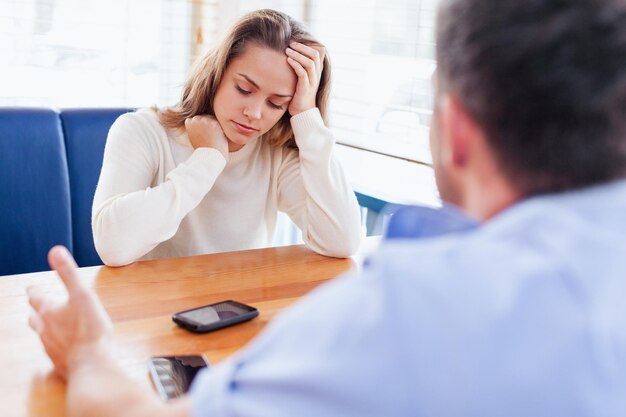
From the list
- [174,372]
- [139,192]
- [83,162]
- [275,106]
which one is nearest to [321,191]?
[275,106]

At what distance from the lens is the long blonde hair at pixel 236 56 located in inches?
65.4

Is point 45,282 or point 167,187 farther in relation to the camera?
point 167,187

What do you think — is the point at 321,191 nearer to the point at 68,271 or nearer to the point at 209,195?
the point at 209,195

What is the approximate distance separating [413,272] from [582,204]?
146mm

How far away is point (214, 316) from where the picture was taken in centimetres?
116

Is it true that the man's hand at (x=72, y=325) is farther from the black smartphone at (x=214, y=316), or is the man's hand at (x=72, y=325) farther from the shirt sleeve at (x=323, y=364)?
the shirt sleeve at (x=323, y=364)

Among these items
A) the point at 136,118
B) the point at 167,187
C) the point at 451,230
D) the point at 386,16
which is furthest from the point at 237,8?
the point at 451,230

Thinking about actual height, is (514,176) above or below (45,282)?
above

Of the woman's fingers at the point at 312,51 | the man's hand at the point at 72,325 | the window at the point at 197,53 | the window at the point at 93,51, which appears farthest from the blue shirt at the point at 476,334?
the window at the point at 93,51

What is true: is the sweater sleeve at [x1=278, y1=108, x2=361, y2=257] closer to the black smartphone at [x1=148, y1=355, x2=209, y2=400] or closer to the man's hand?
the black smartphone at [x1=148, y1=355, x2=209, y2=400]

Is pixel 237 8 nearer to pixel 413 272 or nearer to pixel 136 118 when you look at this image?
pixel 136 118

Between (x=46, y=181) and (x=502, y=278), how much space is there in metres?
1.68

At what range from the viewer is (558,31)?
1.69ft

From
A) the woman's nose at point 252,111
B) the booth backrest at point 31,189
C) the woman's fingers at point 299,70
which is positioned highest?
the woman's fingers at point 299,70
